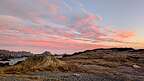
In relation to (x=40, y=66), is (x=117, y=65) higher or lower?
lower

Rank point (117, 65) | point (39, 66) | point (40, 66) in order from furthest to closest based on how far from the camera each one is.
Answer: point (117, 65), point (40, 66), point (39, 66)

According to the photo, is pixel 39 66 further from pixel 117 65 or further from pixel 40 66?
pixel 117 65

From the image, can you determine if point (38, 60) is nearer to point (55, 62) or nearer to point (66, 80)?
point (55, 62)

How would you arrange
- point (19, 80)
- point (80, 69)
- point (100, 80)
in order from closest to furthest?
point (19, 80)
point (100, 80)
point (80, 69)

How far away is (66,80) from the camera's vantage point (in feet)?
113

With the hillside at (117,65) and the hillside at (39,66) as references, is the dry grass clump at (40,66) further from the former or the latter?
the hillside at (117,65)

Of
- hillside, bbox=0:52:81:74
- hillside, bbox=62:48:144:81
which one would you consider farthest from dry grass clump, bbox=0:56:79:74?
hillside, bbox=62:48:144:81

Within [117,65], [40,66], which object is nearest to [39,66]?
[40,66]

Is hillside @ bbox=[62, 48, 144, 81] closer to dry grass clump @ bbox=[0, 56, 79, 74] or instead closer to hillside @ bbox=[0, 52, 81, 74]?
dry grass clump @ bbox=[0, 56, 79, 74]

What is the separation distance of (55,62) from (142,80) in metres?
19.6

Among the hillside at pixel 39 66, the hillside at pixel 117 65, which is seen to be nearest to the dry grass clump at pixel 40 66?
the hillside at pixel 39 66

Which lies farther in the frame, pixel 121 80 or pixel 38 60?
pixel 38 60

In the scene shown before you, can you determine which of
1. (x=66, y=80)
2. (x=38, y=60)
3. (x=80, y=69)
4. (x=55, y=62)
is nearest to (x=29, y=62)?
(x=38, y=60)

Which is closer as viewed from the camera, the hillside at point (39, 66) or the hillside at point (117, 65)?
the hillside at point (39, 66)
